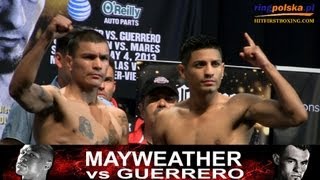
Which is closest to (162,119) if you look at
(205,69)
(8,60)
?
(205,69)

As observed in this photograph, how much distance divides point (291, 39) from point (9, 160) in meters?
2.80

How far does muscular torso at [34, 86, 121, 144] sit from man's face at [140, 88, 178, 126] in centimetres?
35

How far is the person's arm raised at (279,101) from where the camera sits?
6.49 feet

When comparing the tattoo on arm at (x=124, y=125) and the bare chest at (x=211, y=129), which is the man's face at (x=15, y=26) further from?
the bare chest at (x=211, y=129)

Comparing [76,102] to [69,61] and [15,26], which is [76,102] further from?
[15,26]

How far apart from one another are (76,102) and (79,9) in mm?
1756

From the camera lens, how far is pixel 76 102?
216cm

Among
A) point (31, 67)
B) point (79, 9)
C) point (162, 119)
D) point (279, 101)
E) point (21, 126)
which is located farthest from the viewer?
point (79, 9)

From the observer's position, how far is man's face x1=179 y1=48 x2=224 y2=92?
82.8 inches

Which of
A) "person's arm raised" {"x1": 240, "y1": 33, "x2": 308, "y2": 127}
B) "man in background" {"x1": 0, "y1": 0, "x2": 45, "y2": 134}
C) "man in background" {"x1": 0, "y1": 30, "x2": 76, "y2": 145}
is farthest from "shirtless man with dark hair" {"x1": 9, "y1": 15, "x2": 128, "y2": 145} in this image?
"man in background" {"x1": 0, "y1": 0, "x2": 45, "y2": 134}

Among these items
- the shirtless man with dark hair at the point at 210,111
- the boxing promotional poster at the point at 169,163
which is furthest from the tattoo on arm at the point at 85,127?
the boxing promotional poster at the point at 169,163

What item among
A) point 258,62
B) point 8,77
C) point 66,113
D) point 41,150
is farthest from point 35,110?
point 8,77

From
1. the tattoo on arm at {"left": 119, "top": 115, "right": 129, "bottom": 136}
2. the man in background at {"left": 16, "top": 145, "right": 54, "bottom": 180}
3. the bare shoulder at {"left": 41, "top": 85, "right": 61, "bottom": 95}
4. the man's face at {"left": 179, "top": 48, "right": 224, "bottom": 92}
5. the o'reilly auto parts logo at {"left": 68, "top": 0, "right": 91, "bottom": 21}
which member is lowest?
the man in background at {"left": 16, "top": 145, "right": 54, "bottom": 180}

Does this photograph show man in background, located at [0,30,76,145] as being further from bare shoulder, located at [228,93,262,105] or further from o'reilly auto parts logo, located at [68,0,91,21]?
o'reilly auto parts logo, located at [68,0,91,21]
